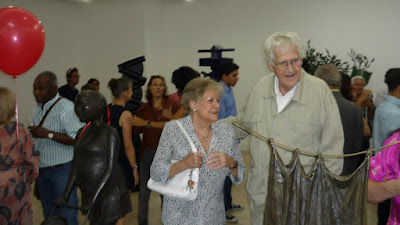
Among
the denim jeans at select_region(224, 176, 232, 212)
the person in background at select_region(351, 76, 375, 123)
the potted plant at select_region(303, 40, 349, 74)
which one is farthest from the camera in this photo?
the potted plant at select_region(303, 40, 349, 74)

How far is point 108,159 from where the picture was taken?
2506mm

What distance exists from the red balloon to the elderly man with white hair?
1.53m

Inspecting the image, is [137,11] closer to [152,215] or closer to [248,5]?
[248,5]

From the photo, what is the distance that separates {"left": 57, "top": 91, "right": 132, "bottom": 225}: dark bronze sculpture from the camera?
2.50 meters

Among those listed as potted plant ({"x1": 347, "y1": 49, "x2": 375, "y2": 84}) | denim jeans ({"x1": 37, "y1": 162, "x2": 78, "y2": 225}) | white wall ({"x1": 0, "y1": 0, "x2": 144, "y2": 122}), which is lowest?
denim jeans ({"x1": 37, "y1": 162, "x2": 78, "y2": 225})

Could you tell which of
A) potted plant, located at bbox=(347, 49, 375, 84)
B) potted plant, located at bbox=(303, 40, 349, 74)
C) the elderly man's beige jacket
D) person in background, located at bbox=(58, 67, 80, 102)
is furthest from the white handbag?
potted plant, located at bbox=(347, 49, 375, 84)

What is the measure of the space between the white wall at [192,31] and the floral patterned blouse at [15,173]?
540 centimetres

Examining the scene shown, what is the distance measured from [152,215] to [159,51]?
5574 mm

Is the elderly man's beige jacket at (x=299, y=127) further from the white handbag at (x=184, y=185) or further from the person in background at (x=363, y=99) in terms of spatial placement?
the person in background at (x=363, y=99)

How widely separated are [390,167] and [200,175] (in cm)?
94

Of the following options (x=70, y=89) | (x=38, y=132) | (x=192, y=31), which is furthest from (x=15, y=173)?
(x=192, y=31)

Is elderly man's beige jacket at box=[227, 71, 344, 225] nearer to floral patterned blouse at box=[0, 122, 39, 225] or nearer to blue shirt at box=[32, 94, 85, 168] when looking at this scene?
floral patterned blouse at box=[0, 122, 39, 225]

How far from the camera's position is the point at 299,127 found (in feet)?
7.42

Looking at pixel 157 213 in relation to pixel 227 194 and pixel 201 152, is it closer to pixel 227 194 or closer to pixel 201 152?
pixel 227 194
